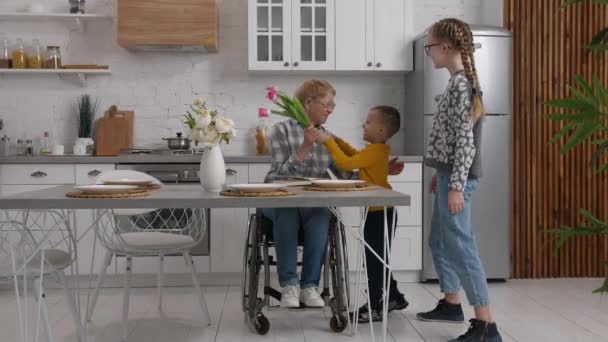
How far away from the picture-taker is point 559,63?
4.82 meters

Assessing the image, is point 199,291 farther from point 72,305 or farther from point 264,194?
point 264,194

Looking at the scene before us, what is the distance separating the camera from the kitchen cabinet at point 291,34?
187 inches

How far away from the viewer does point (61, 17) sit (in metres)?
4.89

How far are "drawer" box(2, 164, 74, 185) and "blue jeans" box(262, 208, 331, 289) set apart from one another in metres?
1.74

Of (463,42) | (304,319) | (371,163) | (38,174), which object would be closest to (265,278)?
(304,319)

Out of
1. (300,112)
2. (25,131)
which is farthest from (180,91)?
(300,112)

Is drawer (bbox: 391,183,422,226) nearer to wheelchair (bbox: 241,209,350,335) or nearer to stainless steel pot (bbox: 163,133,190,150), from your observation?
wheelchair (bbox: 241,209,350,335)

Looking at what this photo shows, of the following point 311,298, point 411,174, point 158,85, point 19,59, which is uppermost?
point 19,59

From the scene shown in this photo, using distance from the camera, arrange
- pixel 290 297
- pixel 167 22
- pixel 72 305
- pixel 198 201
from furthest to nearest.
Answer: pixel 167 22
pixel 290 297
pixel 72 305
pixel 198 201

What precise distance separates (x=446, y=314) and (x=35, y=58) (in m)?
3.17

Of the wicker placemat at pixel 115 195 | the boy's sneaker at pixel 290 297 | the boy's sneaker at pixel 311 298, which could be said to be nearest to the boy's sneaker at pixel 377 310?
the boy's sneaker at pixel 311 298

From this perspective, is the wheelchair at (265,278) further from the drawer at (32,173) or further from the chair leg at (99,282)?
the drawer at (32,173)

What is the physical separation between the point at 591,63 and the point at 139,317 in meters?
3.35

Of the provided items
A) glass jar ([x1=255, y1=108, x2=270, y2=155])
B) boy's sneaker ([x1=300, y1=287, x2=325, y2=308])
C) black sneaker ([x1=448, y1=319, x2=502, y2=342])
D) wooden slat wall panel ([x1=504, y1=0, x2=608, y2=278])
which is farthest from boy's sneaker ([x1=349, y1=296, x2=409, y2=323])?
glass jar ([x1=255, y1=108, x2=270, y2=155])
